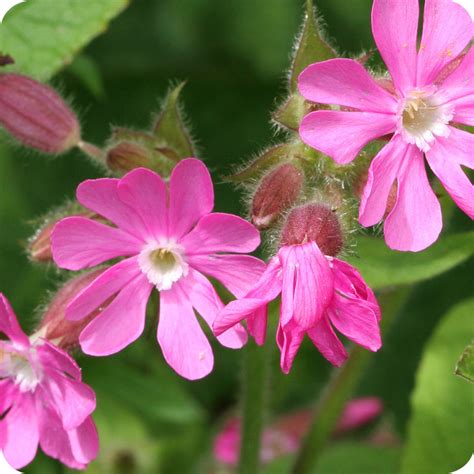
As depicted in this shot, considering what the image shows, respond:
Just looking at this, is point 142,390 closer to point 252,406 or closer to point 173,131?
point 252,406

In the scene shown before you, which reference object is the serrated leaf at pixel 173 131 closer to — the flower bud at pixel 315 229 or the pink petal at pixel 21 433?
the flower bud at pixel 315 229

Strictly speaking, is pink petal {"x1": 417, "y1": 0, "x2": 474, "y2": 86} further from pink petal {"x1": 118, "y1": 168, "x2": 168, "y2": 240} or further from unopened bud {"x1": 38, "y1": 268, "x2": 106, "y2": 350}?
unopened bud {"x1": 38, "y1": 268, "x2": 106, "y2": 350}

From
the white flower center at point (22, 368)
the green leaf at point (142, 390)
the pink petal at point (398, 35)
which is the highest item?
the pink petal at point (398, 35)

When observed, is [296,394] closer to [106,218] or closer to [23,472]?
[23,472]

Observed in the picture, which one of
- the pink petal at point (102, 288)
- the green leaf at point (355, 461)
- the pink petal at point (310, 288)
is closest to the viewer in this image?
the pink petal at point (310, 288)

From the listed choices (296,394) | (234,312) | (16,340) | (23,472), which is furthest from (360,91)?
(296,394)

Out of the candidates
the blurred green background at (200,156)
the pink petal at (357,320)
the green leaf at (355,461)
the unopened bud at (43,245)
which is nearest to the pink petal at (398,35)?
the pink petal at (357,320)

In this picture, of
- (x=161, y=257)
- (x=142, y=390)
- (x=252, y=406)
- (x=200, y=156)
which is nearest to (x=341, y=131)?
(x=161, y=257)
